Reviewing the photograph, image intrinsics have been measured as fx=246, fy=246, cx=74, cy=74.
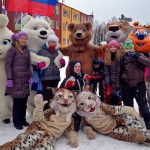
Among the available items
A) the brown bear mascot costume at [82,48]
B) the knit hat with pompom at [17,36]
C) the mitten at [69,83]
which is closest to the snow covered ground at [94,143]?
the mitten at [69,83]

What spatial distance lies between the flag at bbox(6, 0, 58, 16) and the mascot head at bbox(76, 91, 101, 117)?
292 cm

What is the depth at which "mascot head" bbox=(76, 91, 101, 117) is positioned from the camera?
3434mm

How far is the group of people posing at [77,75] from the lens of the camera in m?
3.70

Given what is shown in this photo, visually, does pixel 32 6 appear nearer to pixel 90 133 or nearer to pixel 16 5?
pixel 16 5

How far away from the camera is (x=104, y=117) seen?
140 inches

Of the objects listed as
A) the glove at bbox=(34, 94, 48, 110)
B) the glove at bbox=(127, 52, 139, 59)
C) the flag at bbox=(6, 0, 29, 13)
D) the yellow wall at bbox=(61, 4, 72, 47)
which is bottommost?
the glove at bbox=(34, 94, 48, 110)

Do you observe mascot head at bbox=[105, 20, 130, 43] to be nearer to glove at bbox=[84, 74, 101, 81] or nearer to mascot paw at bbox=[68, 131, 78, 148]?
glove at bbox=[84, 74, 101, 81]

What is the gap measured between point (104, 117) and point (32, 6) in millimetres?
3622

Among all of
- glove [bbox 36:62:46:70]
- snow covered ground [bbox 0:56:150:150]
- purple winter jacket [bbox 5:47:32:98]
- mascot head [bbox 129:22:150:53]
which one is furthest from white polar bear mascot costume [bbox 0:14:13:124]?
mascot head [bbox 129:22:150:53]

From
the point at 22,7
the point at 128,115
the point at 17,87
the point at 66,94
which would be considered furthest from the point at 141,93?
the point at 22,7

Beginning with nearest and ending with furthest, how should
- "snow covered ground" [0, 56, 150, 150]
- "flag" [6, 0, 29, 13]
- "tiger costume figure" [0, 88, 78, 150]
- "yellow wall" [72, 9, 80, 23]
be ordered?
"tiger costume figure" [0, 88, 78, 150]
"snow covered ground" [0, 56, 150, 150]
"flag" [6, 0, 29, 13]
"yellow wall" [72, 9, 80, 23]

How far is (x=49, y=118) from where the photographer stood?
341 centimetres

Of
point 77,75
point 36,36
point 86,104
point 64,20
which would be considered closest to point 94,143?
point 86,104

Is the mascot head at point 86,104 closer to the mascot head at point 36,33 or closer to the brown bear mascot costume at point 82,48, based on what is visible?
the brown bear mascot costume at point 82,48
